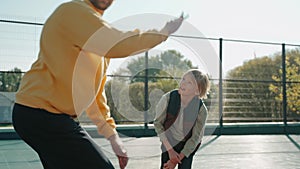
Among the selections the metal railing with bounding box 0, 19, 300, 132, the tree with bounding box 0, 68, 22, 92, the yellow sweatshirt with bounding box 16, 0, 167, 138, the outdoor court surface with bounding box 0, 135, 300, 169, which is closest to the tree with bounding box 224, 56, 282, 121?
the metal railing with bounding box 0, 19, 300, 132

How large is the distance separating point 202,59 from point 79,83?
131cm

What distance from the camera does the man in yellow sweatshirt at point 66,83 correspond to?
64.8 inches

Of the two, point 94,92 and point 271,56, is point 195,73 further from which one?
A: point 271,56

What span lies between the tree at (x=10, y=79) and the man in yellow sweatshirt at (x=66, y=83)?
21.6 feet

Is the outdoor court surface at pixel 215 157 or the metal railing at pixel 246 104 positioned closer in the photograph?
the outdoor court surface at pixel 215 157

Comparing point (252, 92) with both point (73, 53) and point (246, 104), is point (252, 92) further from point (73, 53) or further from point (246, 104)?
point (73, 53)

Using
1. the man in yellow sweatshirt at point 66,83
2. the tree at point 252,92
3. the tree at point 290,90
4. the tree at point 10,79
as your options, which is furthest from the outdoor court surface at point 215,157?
the tree at point 290,90

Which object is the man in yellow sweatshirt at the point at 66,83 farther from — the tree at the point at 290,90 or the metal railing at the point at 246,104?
the tree at the point at 290,90

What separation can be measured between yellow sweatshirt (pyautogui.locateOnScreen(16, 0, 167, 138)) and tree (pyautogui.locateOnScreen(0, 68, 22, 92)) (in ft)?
21.5

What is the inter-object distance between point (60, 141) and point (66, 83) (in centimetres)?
23

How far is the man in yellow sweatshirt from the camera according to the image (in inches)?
64.8

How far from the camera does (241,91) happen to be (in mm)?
10859

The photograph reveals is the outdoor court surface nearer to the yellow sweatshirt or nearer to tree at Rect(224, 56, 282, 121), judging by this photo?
the yellow sweatshirt

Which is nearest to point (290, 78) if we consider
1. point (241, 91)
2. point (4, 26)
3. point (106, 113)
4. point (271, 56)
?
point (271, 56)
